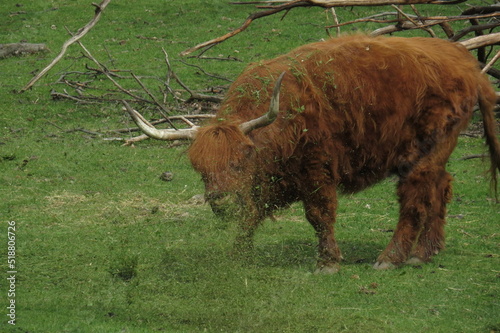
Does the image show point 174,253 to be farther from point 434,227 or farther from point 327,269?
point 434,227

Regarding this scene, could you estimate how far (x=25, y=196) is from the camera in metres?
8.94

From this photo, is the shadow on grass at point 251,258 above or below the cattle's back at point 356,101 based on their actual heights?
below

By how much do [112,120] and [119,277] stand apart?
709cm

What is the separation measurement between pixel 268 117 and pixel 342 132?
0.93 m

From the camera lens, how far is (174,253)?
23.2ft

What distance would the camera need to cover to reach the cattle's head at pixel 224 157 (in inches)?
247

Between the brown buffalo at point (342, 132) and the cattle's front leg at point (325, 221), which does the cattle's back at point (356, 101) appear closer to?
the brown buffalo at point (342, 132)

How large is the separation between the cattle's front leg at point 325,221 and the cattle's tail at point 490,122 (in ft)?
5.91

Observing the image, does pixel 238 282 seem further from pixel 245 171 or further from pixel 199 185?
pixel 199 185

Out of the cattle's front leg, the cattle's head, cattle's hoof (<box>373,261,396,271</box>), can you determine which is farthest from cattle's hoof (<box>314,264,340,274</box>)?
the cattle's head

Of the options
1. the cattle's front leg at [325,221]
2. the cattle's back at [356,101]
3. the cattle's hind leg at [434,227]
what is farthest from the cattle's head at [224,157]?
the cattle's hind leg at [434,227]

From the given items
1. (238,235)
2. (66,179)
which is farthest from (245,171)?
(66,179)

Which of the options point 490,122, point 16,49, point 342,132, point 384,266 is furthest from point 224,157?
point 16,49

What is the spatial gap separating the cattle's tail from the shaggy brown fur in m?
0.04
